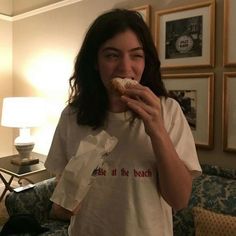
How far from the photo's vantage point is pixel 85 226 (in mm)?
776

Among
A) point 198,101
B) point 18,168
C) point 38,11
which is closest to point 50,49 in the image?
point 38,11

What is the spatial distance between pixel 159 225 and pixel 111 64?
1.44ft

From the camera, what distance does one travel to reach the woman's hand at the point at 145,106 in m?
0.68

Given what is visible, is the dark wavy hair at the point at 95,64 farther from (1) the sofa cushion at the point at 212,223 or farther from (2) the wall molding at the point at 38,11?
(2) the wall molding at the point at 38,11

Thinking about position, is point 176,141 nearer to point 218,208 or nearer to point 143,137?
point 143,137

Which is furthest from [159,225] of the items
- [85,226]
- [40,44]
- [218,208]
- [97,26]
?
[40,44]

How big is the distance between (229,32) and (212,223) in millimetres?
1092

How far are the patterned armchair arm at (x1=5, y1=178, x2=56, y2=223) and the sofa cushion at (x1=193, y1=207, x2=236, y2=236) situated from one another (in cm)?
106

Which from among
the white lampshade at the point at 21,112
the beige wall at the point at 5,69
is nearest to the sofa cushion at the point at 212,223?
the white lampshade at the point at 21,112

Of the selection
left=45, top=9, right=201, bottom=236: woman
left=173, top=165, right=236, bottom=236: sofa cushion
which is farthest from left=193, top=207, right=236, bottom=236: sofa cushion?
left=45, top=9, right=201, bottom=236: woman

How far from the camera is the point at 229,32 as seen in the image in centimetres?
173

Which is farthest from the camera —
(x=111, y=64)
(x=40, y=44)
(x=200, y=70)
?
(x=40, y=44)

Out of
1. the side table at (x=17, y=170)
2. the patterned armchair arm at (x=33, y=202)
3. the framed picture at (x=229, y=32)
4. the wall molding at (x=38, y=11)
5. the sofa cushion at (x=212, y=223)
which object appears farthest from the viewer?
the wall molding at (x=38, y=11)

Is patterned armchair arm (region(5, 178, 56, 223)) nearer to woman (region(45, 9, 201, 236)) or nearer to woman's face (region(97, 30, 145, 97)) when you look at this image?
woman (region(45, 9, 201, 236))
